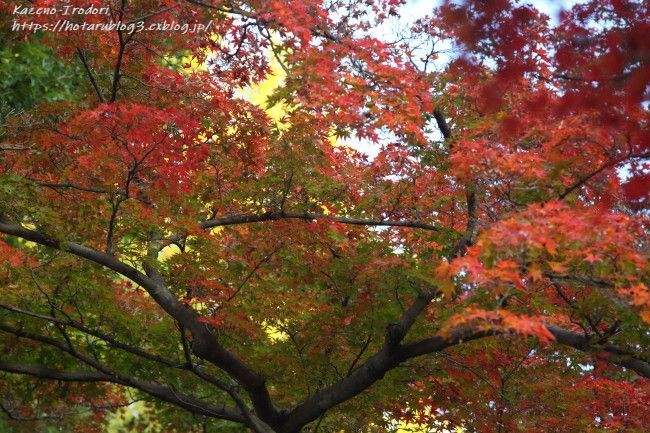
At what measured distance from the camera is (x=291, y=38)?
582 cm

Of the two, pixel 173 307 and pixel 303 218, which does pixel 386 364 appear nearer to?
pixel 303 218

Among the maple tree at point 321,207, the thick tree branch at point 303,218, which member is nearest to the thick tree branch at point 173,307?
the maple tree at point 321,207

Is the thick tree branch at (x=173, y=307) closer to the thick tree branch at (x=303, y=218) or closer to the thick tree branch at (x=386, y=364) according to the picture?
the thick tree branch at (x=386, y=364)

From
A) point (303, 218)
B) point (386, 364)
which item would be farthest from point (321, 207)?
point (386, 364)

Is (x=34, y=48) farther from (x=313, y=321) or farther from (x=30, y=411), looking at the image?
(x=313, y=321)

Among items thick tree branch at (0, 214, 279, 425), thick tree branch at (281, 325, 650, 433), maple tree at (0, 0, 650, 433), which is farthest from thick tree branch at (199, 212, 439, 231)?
thick tree branch at (281, 325, 650, 433)

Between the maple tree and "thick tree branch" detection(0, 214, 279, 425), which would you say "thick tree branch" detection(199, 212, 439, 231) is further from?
"thick tree branch" detection(0, 214, 279, 425)

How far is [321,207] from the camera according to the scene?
271 inches

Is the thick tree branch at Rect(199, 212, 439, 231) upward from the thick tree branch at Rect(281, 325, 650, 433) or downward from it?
upward

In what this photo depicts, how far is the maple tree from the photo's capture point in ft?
16.8

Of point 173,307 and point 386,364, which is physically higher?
point 173,307

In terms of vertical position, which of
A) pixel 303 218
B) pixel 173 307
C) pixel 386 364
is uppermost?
pixel 303 218

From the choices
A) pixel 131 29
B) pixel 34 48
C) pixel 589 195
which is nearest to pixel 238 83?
pixel 131 29

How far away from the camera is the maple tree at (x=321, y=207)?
5109 millimetres
